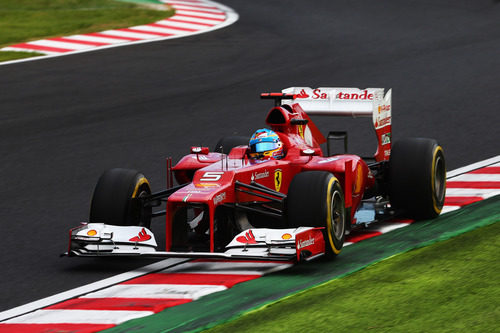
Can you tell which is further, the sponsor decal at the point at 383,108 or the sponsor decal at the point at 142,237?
the sponsor decal at the point at 383,108

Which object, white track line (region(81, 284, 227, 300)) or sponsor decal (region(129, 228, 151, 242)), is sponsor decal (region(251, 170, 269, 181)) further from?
white track line (region(81, 284, 227, 300))

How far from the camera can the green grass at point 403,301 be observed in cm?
742

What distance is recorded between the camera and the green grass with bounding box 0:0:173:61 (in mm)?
22734

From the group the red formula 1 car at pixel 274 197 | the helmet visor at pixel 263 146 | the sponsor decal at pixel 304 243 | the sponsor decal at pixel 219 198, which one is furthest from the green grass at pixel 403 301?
the helmet visor at pixel 263 146

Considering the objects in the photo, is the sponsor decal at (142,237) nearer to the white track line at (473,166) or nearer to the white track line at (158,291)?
the white track line at (158,291)

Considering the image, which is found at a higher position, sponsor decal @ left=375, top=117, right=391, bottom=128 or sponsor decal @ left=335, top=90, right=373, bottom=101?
sponsor decal @ left=335, top=90, right=373, bottom=101

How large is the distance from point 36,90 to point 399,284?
36.4 ft

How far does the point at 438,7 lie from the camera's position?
2688 cm

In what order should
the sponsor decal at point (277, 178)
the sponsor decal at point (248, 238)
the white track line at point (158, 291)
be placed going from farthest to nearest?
the sponsor decal at point (277, 178) → the sponsor decal at point (248, 238) → the white track line at point (158, 291)

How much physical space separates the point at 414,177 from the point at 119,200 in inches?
122

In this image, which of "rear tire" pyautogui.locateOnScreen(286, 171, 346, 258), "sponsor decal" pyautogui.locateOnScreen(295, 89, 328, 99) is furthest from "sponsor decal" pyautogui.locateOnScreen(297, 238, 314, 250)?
"sponsor decal" pyautogui.locateOnScreen(295, 89, 328, 99)

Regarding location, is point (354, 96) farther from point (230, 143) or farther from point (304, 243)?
point (304, 243)

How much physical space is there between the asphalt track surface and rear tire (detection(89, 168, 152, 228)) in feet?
1.31

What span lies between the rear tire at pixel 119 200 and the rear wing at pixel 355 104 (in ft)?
7.83
